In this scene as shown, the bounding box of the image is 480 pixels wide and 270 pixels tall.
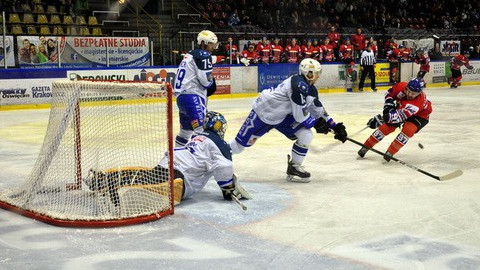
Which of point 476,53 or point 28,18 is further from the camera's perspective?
point 476,53

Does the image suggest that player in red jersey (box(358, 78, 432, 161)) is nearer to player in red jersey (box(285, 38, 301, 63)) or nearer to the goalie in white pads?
the goalie in white pads

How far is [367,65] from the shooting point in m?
18.9

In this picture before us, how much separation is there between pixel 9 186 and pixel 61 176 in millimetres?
1201

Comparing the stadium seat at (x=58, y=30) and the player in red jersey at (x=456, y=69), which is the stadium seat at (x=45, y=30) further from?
the player in red jersey at (x=456, y=69)

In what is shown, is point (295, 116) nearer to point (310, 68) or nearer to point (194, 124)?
point (310, 68)

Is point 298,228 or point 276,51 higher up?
point 276,51

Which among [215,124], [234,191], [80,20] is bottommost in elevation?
[234,191]

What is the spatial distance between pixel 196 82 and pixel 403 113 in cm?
239

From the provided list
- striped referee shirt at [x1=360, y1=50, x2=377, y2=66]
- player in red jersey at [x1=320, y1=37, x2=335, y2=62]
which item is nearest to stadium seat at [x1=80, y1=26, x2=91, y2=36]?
player in red jersey at [x1=320, y1=37, x2=335, y2=62]

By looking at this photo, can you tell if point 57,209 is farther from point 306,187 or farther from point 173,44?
point 173,44

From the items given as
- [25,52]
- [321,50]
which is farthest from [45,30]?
[321,50]

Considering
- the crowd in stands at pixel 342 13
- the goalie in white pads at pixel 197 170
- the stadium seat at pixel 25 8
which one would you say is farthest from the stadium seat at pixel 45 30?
the goalie in white pads at pixel 197 170

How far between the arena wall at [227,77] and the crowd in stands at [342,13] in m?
3.69

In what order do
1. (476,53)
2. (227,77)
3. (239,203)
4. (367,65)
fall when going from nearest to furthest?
(239,203), (227,77), (367,65), (476,53)
